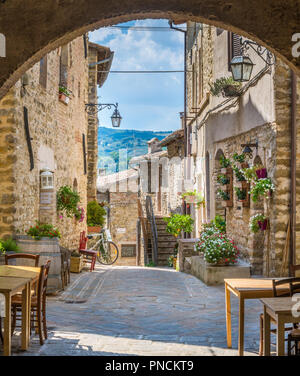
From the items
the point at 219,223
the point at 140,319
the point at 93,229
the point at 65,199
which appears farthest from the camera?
the point at 93,229

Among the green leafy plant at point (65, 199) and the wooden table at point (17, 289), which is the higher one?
the green leafy plant at point (65, 199)

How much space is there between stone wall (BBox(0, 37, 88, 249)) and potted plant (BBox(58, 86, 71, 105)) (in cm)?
12

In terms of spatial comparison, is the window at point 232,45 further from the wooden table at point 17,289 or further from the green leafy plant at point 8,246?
the wooden table at point 17,289

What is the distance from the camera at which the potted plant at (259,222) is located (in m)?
8.30

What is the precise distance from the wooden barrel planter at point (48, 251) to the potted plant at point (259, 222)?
3.38 metres

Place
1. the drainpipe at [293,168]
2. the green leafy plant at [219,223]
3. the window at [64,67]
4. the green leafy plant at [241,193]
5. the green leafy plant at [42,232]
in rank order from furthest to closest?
the green leafy plant at [219,223]
the window at [64,67]
the green leafy plant at [241,193]
the green leafy plant at [42,232]
the drainpipe at [293,168]

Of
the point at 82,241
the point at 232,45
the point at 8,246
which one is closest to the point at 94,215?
the point at 82,241

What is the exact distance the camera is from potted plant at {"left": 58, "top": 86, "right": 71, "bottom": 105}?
11289mm

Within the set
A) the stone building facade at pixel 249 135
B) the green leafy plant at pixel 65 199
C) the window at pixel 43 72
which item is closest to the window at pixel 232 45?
the stone building facade at pixel 249 135

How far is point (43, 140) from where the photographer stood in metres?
9.84

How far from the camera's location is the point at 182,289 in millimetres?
9133

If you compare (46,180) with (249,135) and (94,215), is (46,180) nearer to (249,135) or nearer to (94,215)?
(249,135)

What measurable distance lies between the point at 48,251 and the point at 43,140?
2.69 meters
